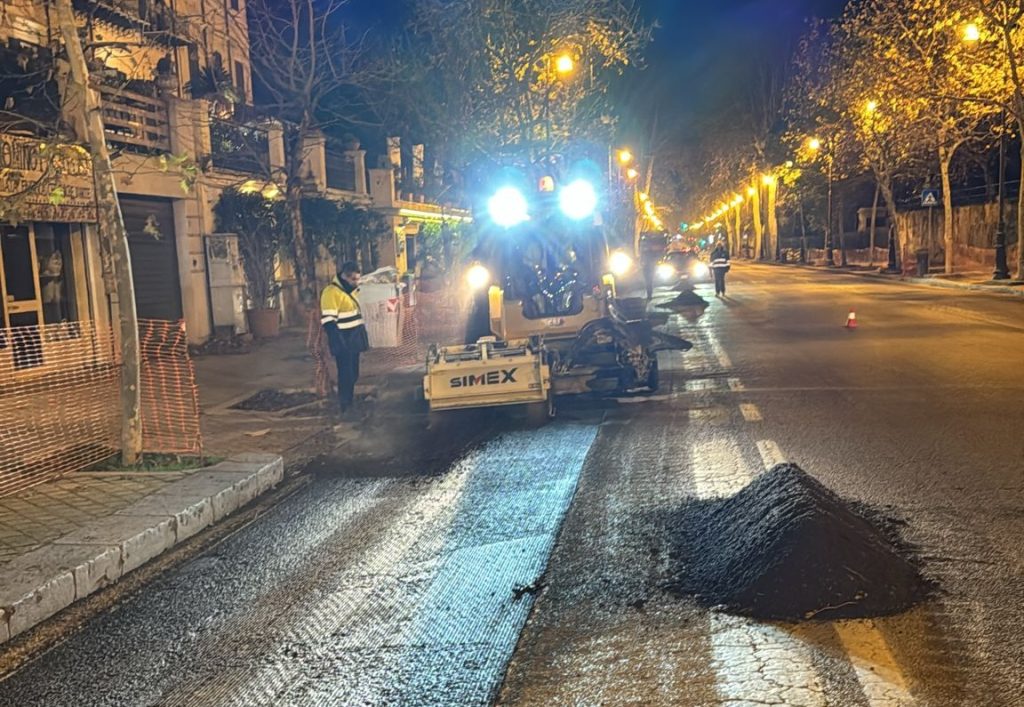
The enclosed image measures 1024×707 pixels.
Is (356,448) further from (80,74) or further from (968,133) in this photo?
(968,133)

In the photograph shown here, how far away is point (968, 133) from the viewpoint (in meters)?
32.8

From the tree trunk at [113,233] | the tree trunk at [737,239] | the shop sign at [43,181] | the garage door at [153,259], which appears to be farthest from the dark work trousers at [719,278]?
the tree trunk at [737,239]

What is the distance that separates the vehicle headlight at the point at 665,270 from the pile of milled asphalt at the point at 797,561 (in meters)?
33.7

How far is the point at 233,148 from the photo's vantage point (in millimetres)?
21234

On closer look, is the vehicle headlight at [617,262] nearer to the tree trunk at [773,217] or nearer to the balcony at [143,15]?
the balcony at [143,15]

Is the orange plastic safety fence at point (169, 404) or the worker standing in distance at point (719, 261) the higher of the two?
the worker standing in distance at point (719, 261)

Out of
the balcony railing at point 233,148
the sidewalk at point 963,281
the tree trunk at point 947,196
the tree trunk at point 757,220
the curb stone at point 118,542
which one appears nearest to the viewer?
the curb stone at point 118,542

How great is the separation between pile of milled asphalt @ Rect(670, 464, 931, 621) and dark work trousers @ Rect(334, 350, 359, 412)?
21.2ft

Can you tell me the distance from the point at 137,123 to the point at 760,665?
1641cm

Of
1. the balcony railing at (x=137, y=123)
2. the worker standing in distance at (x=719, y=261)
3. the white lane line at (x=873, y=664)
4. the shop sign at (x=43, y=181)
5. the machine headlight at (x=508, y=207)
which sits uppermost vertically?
the balcony railing at (x=137, y=123)

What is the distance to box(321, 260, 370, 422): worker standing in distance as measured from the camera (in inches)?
444

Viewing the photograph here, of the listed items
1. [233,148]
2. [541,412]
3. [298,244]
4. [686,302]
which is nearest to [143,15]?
[233,148]

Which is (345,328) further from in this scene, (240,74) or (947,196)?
(947,196)

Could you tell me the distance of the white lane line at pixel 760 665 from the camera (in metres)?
3.72
